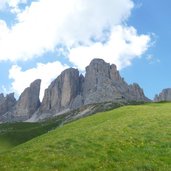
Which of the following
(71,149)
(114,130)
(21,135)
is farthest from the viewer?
(21,135)

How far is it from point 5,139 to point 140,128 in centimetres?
7492

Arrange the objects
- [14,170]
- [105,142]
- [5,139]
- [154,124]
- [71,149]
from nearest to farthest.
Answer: [14,170] → [71,149] → [105,142] → [154,124] → [5,139]

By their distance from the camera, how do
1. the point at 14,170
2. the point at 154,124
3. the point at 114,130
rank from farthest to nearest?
the point at 154,124, the point at 114,130, the point at 14,170

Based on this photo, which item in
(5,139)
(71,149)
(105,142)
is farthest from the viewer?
(5,139)

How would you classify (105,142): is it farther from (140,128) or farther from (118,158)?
(140,128)

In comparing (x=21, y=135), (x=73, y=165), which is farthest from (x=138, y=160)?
(x=21, y=135)

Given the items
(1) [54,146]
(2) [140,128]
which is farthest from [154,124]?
(1) [54,146]

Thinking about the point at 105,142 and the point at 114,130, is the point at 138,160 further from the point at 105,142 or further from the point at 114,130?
the point at 114,130

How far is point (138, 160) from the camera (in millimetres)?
27156

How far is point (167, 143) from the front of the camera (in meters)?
32.5

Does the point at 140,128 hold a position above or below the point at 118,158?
above

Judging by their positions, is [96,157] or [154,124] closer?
[96,157]

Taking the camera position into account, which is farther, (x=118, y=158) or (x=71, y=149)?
(x=71, y=149)

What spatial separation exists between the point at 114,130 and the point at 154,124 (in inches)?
210
